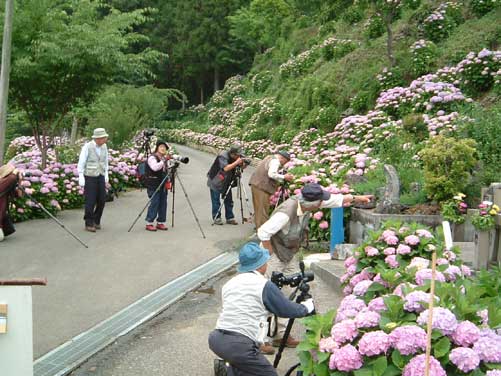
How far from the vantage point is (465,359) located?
3209 millimetres

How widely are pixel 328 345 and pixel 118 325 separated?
3681 millimetres

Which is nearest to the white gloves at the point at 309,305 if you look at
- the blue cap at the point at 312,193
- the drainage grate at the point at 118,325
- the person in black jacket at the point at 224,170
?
the blue cap at the point at 312,193

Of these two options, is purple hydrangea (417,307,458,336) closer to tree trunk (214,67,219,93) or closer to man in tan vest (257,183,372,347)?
man in tan vest (257,183,372,347)

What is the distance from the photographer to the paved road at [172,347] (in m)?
5.57

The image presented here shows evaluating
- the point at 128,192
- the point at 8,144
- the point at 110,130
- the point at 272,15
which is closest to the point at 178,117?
the point at 272,15

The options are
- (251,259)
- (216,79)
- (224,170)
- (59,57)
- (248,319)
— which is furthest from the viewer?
(216,79)

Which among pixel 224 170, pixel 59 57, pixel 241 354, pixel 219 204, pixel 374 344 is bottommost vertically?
pixel 241 354

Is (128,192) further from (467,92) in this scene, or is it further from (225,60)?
(225,60)

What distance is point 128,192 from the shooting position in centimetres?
1686

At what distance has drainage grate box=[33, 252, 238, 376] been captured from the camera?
5.65 m

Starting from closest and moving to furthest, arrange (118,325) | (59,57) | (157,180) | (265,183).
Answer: (118,325)
(265,183)
(157,180)
(59,57)

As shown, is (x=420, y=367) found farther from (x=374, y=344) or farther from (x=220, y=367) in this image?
(x=220, y=367)

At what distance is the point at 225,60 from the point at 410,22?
31537mm

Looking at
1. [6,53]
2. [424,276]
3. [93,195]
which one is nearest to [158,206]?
[93,195]
